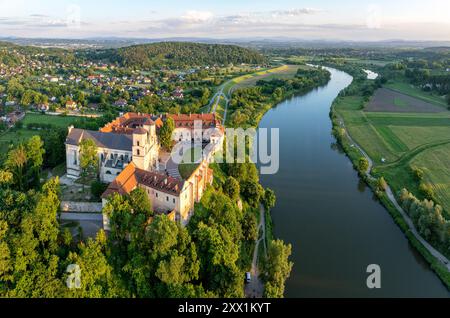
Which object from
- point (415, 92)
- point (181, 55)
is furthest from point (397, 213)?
point (181, 55)

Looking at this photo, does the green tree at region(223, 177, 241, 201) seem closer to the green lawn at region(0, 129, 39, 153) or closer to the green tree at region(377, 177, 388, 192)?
the green tree at region(377, 177, 388, 192)

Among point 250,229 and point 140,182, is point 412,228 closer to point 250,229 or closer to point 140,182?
point 250,229

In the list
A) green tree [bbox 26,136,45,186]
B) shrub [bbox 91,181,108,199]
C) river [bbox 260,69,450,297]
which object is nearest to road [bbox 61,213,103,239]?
shrub [bbox 91,181,108,199]

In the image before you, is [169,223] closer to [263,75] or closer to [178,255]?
[178,255]

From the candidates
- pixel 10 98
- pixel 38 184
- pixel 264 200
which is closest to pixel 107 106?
pixel 10 98
